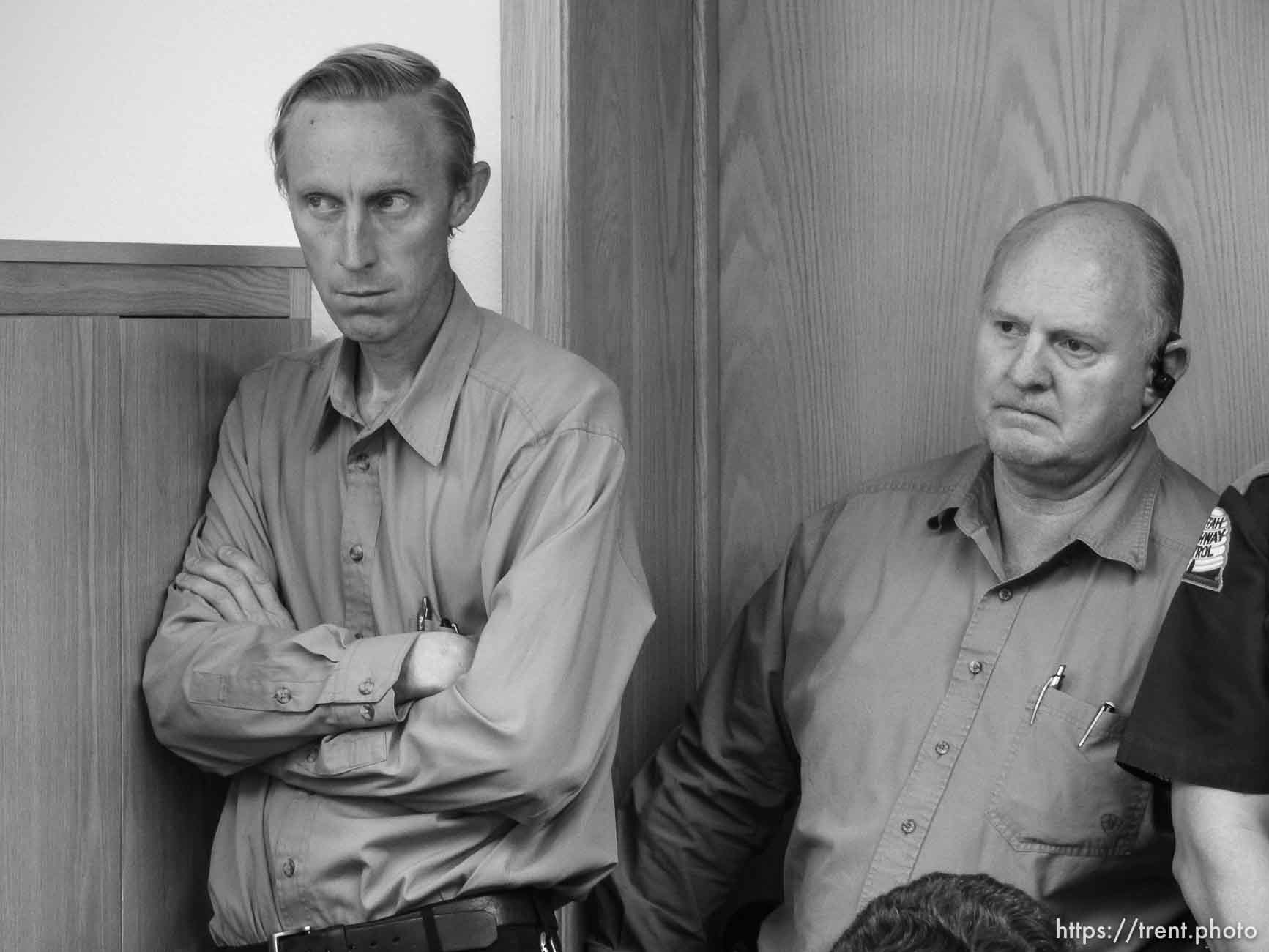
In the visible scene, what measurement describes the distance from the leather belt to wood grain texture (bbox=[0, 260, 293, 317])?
71 cm

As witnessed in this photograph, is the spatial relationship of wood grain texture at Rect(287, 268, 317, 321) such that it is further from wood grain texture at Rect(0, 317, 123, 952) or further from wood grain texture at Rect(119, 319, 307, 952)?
wood grain texture at Rect(0, 317, 123, 952)

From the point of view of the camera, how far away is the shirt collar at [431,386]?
6.22ft

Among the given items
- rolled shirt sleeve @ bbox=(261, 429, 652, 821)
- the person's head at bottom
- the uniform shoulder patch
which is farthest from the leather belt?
the uniform shoulder patch

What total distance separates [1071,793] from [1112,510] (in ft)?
1.12

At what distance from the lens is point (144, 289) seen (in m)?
1.92

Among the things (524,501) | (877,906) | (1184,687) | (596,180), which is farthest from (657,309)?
→ (877,906)

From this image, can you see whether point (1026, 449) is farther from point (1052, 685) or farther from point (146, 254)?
point (146, 254)

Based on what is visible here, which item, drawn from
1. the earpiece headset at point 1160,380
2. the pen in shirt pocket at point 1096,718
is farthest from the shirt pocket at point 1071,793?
the earpiece headset at point 1160,380

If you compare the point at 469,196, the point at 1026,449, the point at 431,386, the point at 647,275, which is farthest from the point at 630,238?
the point at 1026,449

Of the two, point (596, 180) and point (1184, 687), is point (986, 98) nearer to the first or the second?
point (596, 180)

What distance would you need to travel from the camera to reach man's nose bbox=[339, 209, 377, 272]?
6.07 feet

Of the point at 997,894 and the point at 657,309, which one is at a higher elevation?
the point at 657,309

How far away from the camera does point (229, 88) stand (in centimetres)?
251

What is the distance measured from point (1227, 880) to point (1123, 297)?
0.71m
